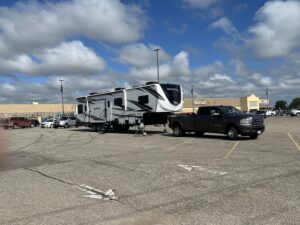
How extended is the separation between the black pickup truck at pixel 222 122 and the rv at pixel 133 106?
2227mm

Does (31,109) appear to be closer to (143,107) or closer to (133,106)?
Answer: (133,106)

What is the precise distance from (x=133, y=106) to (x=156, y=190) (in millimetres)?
20003

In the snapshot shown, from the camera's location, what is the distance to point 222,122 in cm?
2128

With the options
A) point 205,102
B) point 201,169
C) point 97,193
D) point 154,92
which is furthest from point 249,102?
point 97,193

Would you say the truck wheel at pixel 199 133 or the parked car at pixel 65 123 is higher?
the parked car at pixel 65 123

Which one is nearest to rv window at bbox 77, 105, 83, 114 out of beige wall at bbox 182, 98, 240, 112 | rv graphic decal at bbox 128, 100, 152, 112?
rv graphic decal at bbox 128, 100, 152, 112

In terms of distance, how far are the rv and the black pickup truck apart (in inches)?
87.7

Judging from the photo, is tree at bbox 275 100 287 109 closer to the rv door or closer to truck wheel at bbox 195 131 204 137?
the rv door

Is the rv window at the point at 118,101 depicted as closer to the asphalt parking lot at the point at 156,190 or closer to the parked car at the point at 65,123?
the asphalt parking lot at the point at 156,190

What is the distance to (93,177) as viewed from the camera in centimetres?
1054

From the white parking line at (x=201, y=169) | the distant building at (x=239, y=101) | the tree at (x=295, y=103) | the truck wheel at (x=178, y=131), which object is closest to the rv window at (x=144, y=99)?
the truck wheel at (x=178, y=131)

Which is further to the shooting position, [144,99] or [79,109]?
[79,109]

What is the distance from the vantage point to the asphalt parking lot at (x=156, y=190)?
6582 mm

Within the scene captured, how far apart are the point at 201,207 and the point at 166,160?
6.21 m
